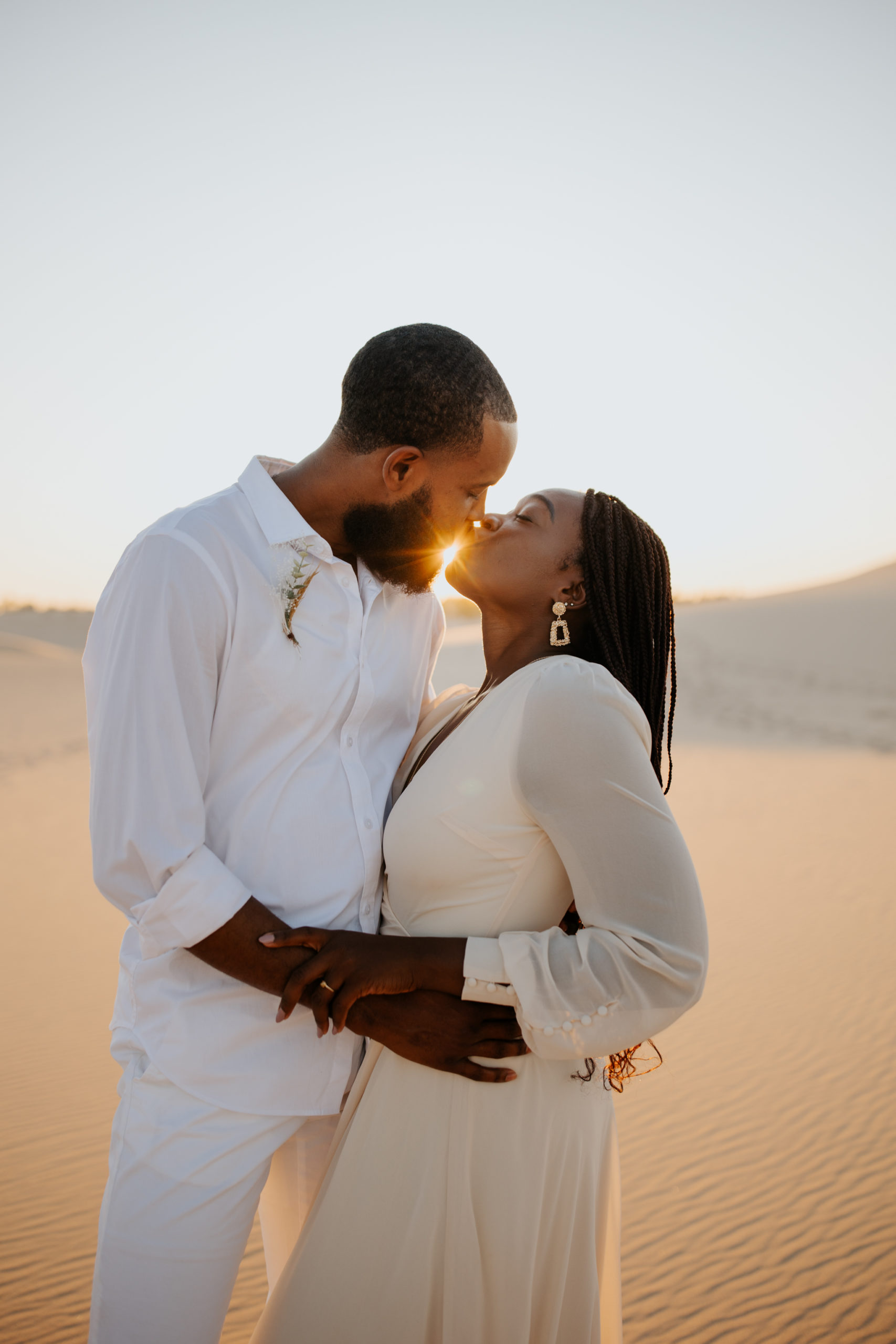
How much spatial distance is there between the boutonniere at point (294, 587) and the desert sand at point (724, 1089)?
143 inches

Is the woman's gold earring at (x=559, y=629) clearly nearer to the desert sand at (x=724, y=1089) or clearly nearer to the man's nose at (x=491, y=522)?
the man's nose at (x=491, y=522)

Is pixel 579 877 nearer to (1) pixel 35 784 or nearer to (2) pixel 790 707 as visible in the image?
(1) pixel 35 784

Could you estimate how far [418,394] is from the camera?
237cm

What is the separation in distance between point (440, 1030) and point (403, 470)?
1.42 meters

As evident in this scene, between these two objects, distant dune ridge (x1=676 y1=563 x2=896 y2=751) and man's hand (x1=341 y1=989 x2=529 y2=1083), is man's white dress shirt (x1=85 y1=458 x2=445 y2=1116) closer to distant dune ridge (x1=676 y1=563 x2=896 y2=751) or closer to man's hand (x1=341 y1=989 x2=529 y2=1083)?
man's hand (x1=341 y1=989 x2=529 y2=1083)

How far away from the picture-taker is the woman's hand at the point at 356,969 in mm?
1995

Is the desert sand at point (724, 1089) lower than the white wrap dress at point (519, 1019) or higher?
lower

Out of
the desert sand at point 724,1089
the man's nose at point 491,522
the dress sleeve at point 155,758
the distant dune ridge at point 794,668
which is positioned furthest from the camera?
the distant dune ridge at point 794,668

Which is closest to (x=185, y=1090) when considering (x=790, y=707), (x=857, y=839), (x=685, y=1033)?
(x=685, y=1033)

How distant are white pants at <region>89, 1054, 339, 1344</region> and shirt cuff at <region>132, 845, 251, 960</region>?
35 centimetres

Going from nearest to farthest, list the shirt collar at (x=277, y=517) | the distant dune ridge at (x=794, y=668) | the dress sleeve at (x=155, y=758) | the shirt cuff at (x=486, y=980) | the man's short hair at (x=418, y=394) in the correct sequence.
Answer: the dress sleeve at (x=155, y=758)
the shirt cuff at (x=486, y=980)
the shirt collar at (x=277, y=517)
the man's short hair at (x=418, y=394)
the distant dune ridge at (x=794, y=668)

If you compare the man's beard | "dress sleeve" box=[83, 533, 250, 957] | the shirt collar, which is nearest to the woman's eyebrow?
the man's beard

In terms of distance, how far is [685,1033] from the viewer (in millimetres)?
7480

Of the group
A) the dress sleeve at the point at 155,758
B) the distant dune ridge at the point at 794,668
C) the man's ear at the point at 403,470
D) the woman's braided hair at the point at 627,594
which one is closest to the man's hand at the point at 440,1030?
the dress sleeve at the point at 155,758
